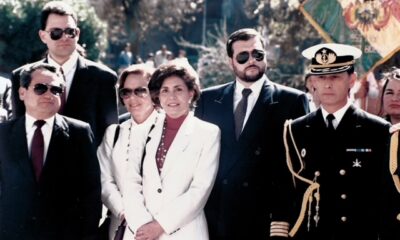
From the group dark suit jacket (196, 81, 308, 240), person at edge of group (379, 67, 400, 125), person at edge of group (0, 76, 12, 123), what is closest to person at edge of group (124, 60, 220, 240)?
dark suit jacket (196, 81, 308, 240)

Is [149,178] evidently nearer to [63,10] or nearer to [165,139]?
[165,139]

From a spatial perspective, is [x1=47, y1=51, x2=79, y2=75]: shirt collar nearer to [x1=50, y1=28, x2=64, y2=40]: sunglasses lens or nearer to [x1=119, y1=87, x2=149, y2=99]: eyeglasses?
[x1=50, y1=28, x2=64, y2=40]: sunglasses lens

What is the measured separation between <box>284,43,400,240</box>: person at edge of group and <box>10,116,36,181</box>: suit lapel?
5.42ft

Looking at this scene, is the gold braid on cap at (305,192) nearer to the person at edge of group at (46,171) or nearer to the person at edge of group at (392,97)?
the person at edge of group at (392,97)

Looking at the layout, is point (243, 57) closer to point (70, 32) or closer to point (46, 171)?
point (70, 32)

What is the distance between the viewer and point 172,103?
15.9 feet

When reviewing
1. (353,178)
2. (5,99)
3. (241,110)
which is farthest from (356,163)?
(5,99)

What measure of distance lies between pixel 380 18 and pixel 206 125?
6706 millimetres

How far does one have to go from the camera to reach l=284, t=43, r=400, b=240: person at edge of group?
429cm

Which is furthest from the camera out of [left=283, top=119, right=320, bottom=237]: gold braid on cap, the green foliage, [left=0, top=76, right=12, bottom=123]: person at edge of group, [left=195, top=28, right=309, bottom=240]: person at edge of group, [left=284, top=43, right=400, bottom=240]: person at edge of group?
the green foliage

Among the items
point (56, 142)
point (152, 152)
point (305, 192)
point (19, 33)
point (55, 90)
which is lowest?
point (305, 192)

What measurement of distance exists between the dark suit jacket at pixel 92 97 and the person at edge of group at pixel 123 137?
0.21m

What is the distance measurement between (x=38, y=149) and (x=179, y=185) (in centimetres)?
95

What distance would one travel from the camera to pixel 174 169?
4785mm
